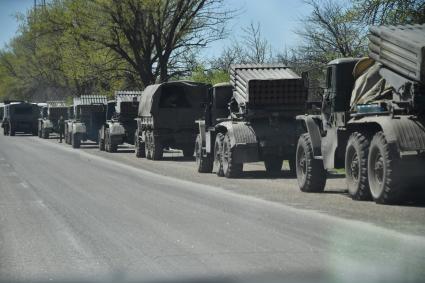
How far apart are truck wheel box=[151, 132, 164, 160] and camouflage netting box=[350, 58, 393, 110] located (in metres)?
16.1

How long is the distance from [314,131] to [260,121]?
469cm

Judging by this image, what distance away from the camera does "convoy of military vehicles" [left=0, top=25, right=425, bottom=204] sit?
1378 centimetres

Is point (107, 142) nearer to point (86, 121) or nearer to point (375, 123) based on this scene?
point (86, 121)

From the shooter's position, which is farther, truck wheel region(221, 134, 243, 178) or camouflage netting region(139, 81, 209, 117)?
camouflage netting region(139, 81, 209, 117)

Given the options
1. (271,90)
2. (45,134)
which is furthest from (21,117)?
(271,90)

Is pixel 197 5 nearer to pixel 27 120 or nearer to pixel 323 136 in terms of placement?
pixel 27 120

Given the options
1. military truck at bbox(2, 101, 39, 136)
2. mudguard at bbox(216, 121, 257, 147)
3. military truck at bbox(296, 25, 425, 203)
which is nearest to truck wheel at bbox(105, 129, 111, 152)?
mudguard at bbox(216, 121, 257, 147)

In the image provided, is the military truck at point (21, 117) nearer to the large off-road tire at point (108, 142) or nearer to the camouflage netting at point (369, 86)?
the large off-road tire at point (108, 142)

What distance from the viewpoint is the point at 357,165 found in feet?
49.9

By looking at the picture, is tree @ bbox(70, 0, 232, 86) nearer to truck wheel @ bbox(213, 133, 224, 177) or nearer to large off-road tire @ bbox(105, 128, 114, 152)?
large off-road tire @ bbox(105, 128, 114, 152)

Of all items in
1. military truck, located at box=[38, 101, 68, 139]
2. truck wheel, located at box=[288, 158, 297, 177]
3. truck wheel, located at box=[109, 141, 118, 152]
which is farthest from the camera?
military truck, located at box=[38, 101, 68, 139]

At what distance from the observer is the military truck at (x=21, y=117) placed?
2601 inches

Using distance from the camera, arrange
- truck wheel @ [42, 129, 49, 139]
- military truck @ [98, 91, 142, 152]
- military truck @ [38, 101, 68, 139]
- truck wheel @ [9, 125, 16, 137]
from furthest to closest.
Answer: truck wheel @ [9, 125, 16, 137] → truck wheel @ [42, 129, 49, 139] → military truck @ [38, 101, 68, 139] → military truck @ [98, 91, 142, 152]

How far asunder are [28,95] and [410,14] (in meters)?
88.6
